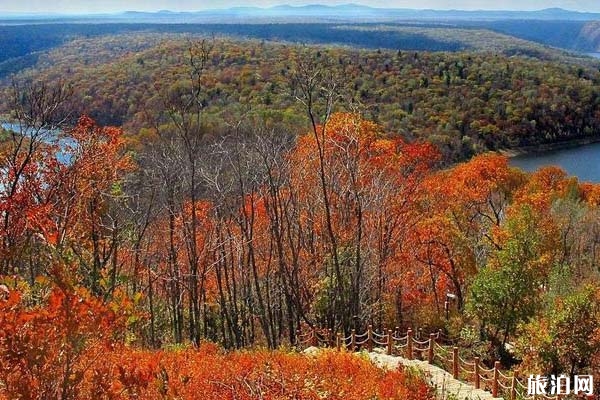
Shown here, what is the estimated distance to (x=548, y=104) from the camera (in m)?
72.4

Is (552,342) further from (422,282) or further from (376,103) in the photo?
(376,103)

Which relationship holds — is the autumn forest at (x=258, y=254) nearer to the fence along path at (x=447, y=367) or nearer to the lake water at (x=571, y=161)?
the fence along path at (x=447, y=367)

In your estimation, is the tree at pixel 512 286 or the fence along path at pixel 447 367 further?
the tree at pixel 512 286

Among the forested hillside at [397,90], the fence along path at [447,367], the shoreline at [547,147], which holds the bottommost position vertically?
the shoreline at [547,147]

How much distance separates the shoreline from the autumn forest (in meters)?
24.8

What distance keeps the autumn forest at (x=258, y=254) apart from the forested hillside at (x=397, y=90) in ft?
26.9

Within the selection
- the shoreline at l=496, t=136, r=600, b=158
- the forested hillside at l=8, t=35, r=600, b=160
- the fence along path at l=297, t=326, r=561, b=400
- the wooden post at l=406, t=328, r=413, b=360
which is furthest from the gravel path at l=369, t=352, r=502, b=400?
the shoreline at l=496, t=136, r=600, b=158

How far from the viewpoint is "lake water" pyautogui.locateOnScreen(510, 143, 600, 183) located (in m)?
56.4

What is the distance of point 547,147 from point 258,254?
2175 inches

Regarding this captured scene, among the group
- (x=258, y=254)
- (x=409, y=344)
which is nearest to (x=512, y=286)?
(x=409, y=344)

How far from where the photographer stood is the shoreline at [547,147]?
63.8 m

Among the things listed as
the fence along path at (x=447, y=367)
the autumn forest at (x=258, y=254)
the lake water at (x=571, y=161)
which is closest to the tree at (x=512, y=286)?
the autumn forest at (x=258, y=254)

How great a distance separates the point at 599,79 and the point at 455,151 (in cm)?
4929

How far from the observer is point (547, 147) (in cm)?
6794
